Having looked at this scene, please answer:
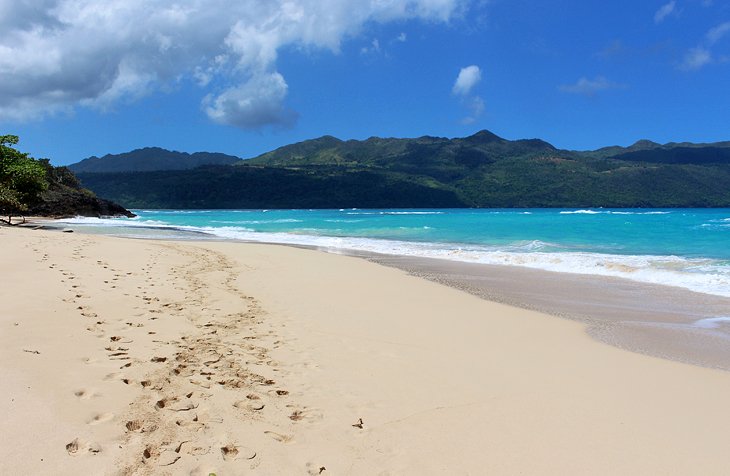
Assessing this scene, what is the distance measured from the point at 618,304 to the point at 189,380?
25.9ft

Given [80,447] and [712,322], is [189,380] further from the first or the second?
[712,322]

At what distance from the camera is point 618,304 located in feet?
29.0

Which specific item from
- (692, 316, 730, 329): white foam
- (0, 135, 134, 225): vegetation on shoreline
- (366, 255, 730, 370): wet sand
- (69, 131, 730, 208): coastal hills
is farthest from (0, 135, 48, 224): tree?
(69, 131, 730, 208): coastal hills

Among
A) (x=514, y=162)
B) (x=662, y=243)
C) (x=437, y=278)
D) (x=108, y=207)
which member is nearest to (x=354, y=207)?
(x=514, y=162)

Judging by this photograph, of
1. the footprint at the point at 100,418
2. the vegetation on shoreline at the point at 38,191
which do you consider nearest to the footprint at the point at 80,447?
the footprint at the point at 100,418

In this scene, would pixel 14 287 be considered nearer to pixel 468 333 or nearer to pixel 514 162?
pixel 468 333

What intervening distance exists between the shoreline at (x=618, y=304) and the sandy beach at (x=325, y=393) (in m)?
0.55

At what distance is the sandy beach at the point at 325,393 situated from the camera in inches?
112

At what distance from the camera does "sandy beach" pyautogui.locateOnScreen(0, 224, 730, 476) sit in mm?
2844

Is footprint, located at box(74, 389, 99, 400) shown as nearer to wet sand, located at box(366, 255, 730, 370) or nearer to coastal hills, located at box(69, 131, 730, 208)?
wet sand, located at box(366, 255, 730, 370)

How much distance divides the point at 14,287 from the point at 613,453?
7.53 metres

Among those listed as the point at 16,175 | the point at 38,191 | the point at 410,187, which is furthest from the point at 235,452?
the point at 410,187

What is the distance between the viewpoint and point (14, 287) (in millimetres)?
6688

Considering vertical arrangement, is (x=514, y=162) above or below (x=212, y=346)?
above
